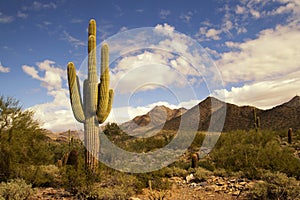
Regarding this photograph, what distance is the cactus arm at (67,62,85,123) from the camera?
40.0ft

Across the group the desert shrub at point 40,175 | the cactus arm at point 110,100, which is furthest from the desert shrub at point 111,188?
the cactus arm at point 110,100

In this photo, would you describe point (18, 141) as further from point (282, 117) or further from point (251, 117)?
point (251, 117)

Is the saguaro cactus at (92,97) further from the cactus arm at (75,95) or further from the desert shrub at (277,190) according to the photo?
the desert shrub at (277,190)

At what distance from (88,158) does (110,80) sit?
3.61m

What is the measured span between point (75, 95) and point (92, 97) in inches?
29.0

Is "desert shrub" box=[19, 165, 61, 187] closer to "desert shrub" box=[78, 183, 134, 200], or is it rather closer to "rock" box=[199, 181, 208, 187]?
"desert shrub" box=[78, 183, 134, 200]

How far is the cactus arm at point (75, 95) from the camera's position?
480 inches

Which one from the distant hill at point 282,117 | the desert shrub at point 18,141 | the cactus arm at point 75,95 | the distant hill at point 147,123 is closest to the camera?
the desert shrub at point 18,141

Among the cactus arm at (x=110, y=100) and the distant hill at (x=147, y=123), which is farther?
the distant hill at (x=147, y=123)

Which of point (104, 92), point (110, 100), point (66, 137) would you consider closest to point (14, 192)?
point (104, 92)

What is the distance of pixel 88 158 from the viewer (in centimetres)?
1152

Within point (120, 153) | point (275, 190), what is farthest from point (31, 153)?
point (275, 190)

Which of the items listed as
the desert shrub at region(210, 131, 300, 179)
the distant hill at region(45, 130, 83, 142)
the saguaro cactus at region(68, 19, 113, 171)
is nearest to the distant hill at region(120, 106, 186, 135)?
the distant hill at region(45, 130, 83, 142)

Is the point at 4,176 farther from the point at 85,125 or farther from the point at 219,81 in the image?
the point at 219,81
